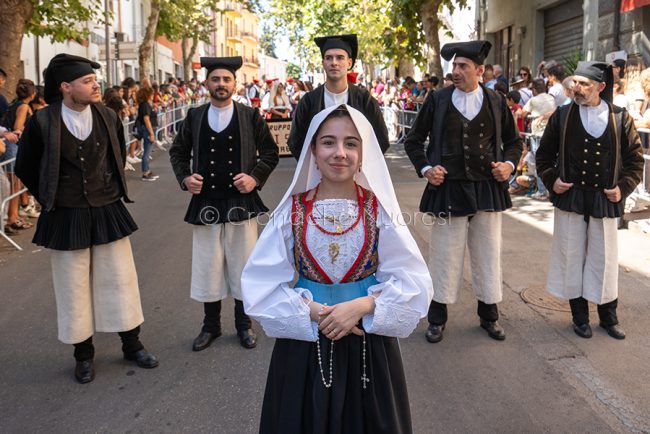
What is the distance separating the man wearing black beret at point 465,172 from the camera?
16.2 ft

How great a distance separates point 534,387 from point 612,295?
1299 millimetres

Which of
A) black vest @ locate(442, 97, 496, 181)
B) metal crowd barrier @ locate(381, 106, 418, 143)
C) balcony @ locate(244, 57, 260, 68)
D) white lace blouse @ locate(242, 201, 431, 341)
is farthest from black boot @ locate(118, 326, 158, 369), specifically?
balcony @ locate(244, 57, 260, 68)

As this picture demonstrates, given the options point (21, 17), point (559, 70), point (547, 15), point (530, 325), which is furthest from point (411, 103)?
point (530, 325)

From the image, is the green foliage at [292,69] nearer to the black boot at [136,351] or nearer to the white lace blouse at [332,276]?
the black boot at [136,351]

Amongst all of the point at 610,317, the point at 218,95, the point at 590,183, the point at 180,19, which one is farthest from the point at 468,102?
the point at 180,19

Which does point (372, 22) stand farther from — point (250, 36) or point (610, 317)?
point (250, 36)

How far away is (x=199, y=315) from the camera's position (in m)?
5.75

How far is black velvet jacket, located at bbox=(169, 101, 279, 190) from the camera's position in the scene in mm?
4922

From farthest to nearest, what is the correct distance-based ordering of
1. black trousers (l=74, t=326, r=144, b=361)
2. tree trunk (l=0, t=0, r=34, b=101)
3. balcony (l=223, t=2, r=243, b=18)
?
balcony (l=223, t=2, r=243, b=18), tree trunk (l=0, t=0, r=34, b=101), black trousers (l=74, t=326, r=144, b=361)

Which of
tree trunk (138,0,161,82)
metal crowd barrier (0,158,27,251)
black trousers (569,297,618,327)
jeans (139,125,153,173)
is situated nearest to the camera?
black trousers (569,297,618,327)

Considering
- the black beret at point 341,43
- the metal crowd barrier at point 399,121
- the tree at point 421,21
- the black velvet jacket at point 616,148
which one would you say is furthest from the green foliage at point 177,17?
the black velvet jacket at point 616,148

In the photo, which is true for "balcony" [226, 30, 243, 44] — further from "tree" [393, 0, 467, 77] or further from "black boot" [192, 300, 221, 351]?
"black boot" [192, 300, 221, 351]

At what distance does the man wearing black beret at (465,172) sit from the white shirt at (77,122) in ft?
7.79

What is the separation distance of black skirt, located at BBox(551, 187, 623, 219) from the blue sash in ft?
9.54
